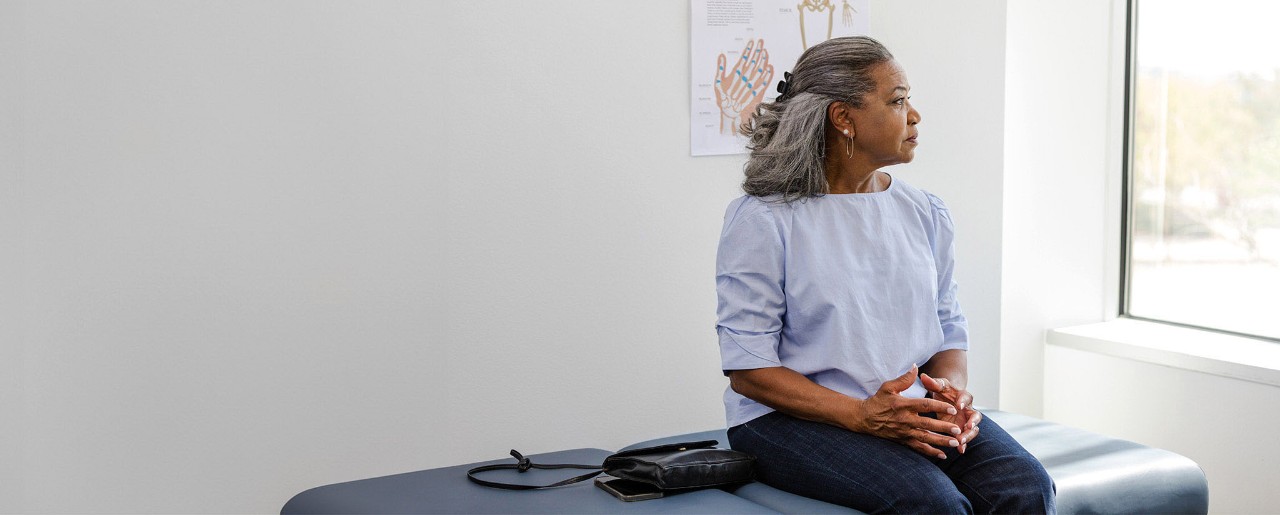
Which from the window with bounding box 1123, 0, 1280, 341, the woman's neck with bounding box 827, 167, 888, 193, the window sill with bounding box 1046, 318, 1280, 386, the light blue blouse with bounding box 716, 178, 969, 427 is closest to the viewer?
the light blue blouse with bounding box 716, 178, 969, 427

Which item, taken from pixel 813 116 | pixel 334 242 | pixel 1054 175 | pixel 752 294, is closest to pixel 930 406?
pixel 752 294

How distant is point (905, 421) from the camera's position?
2.05m

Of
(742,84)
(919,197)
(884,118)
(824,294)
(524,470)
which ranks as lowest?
(524,470)

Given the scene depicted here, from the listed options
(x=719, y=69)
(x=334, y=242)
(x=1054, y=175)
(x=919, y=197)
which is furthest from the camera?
(x=1054, y=175)

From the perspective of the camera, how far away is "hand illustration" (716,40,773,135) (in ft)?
10.1

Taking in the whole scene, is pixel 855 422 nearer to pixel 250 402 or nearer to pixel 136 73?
pixel 250 402

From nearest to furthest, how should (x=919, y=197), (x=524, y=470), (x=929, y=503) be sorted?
(x=929, y=503)
(x=524, y=470)
(x=919, y=197)

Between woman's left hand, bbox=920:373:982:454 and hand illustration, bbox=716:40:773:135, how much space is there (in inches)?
45.4

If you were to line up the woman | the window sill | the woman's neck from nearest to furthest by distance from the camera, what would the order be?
the woman → the woman's neck → the window sill

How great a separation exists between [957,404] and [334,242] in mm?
1478

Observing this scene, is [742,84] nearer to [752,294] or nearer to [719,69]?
[719,69]

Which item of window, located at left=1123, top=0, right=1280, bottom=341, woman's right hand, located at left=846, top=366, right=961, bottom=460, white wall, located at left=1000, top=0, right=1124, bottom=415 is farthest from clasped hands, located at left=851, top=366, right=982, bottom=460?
window, located at left=1123, top=0, right=1280, bottom=341

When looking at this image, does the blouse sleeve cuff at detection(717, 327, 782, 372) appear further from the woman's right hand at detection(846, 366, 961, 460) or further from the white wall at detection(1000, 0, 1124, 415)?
the white wall at detection(1000, 0, 1124, 415)

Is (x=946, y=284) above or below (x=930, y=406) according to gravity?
above
